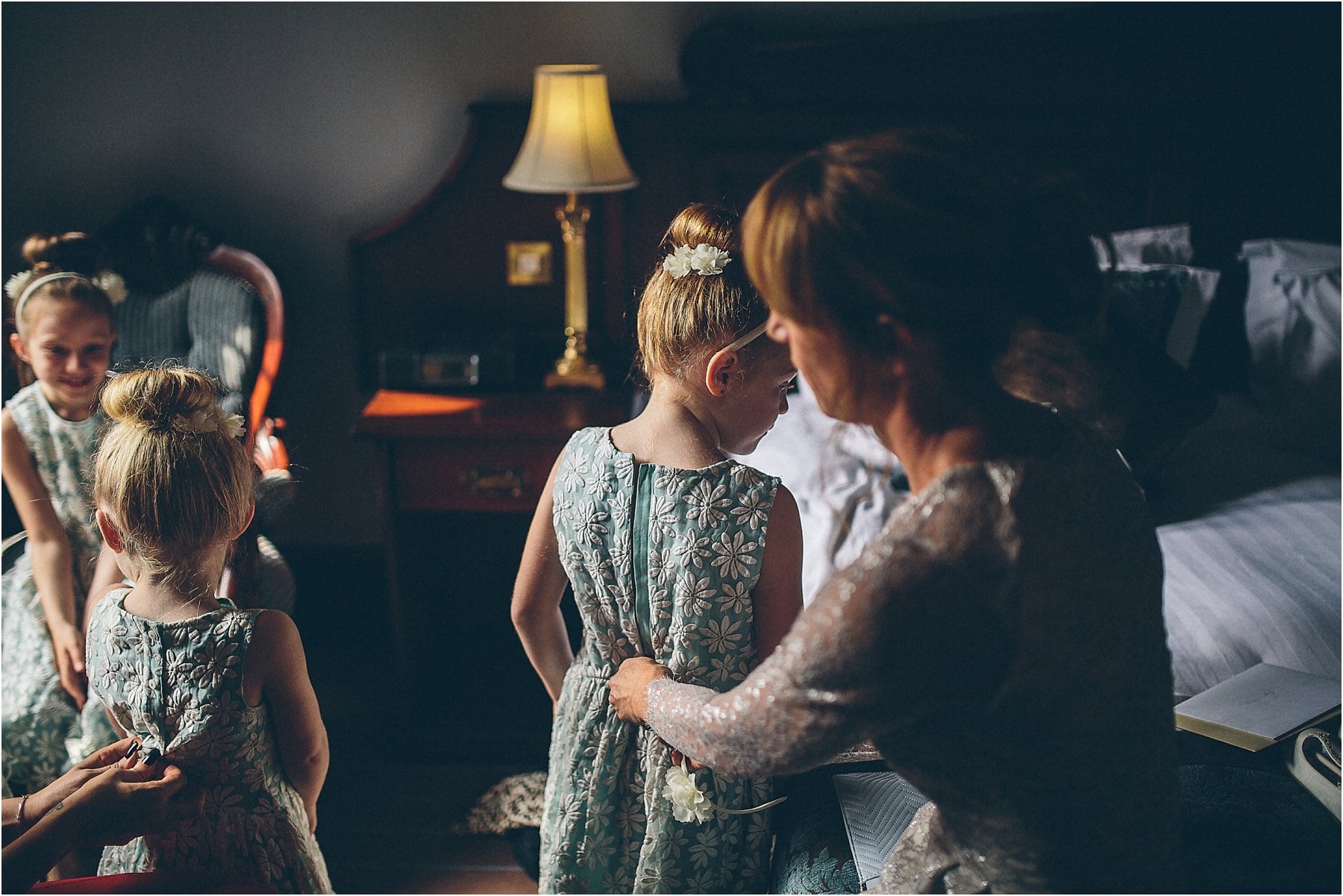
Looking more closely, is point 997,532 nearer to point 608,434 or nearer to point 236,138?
point 608,434

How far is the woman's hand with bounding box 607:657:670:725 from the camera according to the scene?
0.95 m

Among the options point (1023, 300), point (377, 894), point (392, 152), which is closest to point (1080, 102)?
point (392, 152)

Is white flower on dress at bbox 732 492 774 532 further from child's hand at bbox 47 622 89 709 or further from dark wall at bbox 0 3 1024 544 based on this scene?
dark wall at bbox 0 3 1024 544

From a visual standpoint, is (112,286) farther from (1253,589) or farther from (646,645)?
(1253,589)

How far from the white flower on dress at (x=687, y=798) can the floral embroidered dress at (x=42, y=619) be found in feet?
3.46

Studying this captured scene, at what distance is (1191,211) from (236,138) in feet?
8.10

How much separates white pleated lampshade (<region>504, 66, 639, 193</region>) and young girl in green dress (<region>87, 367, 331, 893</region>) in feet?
4.41

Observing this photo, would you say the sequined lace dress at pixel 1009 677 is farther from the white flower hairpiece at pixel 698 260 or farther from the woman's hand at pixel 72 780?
the woman's hand at pixel 72 780

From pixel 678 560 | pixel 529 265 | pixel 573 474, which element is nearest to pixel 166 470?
pixel 573 474

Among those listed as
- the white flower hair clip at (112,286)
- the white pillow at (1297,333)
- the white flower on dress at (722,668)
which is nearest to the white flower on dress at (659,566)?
the white flower on dress at (722,668)

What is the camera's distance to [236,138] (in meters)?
2.65

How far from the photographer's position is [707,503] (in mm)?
1058

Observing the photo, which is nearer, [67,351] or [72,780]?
[72,780]

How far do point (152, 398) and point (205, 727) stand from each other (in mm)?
335
